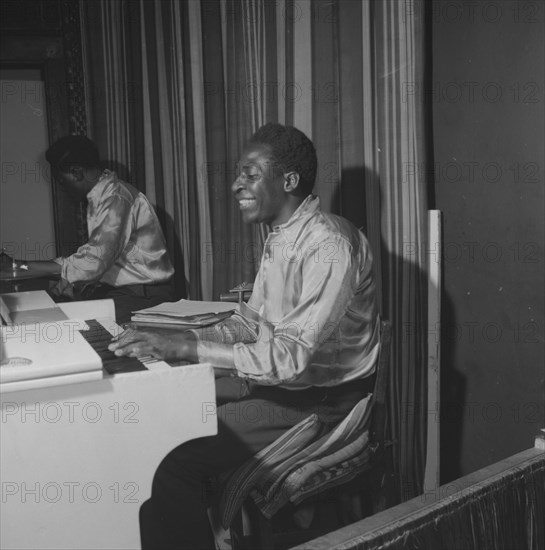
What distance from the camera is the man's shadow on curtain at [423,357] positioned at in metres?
2.02

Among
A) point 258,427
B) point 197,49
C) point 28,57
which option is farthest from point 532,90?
point 28,57

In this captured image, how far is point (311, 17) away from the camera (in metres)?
2.22

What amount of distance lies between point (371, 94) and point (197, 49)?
4.93 ft

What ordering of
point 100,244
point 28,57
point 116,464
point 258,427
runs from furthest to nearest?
point 28,57 → point 100,244 → point 258,427 → point 116,464

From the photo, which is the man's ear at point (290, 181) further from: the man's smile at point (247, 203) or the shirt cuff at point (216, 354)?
the shirt cuff at point (216, 354)

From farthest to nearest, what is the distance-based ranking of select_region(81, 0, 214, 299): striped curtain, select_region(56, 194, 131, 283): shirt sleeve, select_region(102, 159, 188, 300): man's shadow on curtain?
select_region(102, 159, 188, 300): man's shadow on curtain
select_region(81, 0, 214, 299): striped curtain
select_region(56, 194, 131, 283): shirt sleeve

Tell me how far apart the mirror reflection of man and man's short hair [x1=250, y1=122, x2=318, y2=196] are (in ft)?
4.56

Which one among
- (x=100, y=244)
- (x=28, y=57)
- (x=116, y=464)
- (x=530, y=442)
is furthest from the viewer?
(x=28, y=57)

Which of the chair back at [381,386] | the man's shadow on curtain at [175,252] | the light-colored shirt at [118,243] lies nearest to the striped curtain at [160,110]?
the man's shadow on curtain at [175,252]

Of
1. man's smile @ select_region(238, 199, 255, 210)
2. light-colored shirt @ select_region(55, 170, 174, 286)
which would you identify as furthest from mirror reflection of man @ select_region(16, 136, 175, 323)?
man's smile @ select_region(238, 199, 255, 210)

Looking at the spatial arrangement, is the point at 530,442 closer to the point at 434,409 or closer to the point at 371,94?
the point at 434,409

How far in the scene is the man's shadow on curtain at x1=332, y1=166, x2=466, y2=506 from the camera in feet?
6.64

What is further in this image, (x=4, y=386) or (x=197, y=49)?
(x=197, y=49)

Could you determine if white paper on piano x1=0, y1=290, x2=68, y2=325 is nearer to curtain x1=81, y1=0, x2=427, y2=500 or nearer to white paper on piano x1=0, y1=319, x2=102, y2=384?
white paper on piano x1=0, y1=319, x2=102, y2=384
